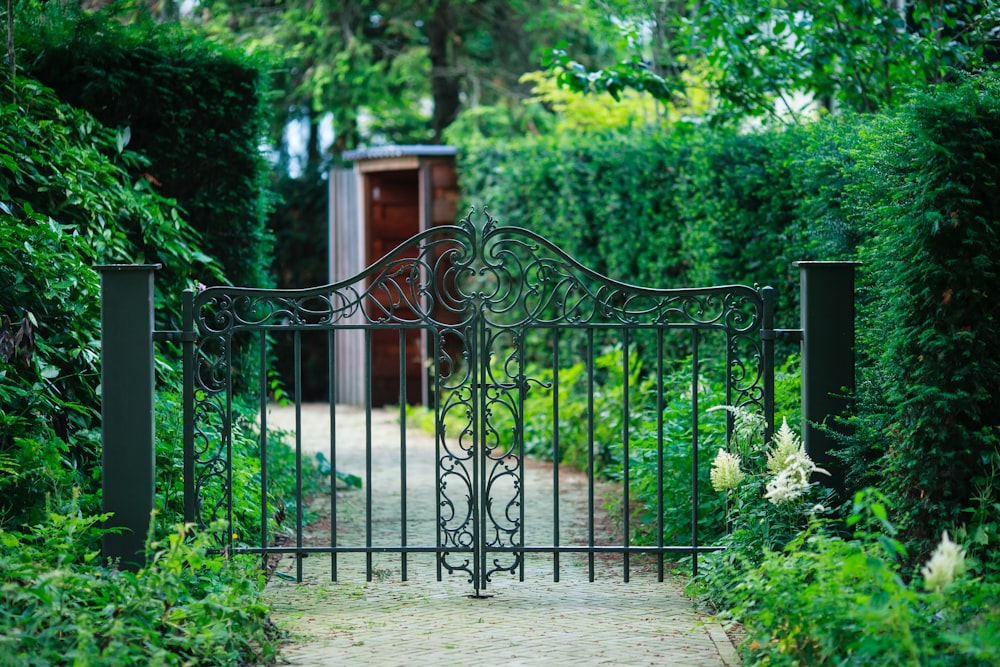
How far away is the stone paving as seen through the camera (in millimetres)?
4434

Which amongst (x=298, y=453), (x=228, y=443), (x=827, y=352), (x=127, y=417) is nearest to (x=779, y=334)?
(x=827, y=352)

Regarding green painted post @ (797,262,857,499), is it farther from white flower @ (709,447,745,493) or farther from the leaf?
the leaf

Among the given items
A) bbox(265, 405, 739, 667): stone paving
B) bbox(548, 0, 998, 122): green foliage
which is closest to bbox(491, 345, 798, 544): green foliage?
bbox(265, 405, 739, 667): stone paving

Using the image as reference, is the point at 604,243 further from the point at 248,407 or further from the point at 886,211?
the point at 886,211

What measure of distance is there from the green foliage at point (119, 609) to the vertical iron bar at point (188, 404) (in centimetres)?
47

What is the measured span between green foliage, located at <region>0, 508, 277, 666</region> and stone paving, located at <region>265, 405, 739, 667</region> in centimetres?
28

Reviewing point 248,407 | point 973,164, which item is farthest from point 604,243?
point 973,164

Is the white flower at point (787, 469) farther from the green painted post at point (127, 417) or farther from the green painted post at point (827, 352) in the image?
the green painted post at point (127, 417)

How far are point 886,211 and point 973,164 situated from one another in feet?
1.27

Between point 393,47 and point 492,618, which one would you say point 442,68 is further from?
→ point 492,618

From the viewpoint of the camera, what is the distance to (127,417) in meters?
5.01

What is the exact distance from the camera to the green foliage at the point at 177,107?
692cm

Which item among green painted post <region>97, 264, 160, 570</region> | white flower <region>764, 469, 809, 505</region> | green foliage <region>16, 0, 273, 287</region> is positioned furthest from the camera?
green foliage <region>16, 0, 273, 287</region>

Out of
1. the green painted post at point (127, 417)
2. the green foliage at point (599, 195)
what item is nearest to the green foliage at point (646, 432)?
the green foliage at point (599, 195)
